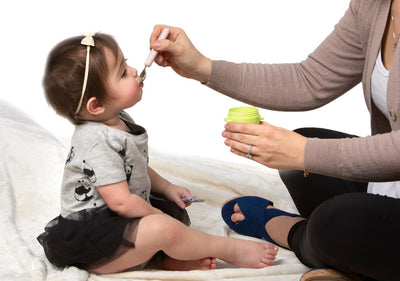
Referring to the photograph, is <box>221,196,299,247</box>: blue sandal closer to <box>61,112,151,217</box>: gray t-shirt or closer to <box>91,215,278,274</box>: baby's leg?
<box>91,215,278,274</box>: baby's leg

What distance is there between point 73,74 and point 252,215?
62 cm

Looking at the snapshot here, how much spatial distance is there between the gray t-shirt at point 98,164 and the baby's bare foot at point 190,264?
0.19m

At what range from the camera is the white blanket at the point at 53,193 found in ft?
4.39

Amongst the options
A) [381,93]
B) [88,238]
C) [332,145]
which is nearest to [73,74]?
[88,238]

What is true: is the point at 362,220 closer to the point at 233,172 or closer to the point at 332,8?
the point at 233,172

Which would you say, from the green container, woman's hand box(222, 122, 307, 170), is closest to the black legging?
woman's hand box(222, 122, 307, 170)

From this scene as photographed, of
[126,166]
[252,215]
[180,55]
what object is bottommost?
[252,215]

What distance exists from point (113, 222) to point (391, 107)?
686mm

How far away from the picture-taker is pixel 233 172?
6.56 feet

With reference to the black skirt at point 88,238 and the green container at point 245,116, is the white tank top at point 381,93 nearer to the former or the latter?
the green container at point 245,116

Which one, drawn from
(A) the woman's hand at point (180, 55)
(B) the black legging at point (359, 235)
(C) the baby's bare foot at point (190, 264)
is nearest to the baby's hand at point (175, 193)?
(C) the baby's bare foot at point (190, 264)

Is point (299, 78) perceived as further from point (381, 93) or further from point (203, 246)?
point (203, 246)

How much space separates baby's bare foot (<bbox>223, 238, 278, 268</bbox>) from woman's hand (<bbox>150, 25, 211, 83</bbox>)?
0.47 m

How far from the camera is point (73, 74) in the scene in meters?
1.32
